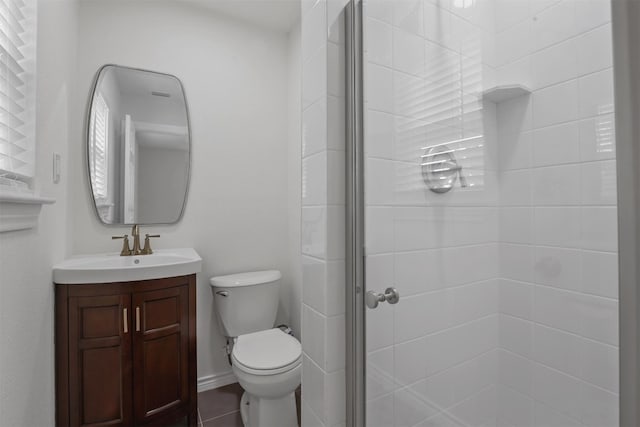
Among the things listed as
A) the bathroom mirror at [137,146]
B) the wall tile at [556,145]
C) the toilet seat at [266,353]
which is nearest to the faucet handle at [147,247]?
the bathroom mirror at [137,146]

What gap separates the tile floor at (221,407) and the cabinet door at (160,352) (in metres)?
0.22

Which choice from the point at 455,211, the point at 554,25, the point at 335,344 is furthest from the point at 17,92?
the point at 554,25

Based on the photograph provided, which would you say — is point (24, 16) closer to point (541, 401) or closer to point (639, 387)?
point (639, 387)

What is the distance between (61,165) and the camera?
4.81 feet

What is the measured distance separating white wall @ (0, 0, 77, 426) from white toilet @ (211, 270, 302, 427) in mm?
743

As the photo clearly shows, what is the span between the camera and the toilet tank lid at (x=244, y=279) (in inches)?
73.4

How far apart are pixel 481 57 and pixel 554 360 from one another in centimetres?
77

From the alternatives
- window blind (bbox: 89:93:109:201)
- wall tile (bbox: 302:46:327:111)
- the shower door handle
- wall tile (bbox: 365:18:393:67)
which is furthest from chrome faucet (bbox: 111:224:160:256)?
wall tile (bbox: 365:18:393:67)

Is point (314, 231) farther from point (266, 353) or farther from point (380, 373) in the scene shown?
point (266, 353)

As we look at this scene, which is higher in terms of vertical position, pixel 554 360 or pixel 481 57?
pixel 481 57

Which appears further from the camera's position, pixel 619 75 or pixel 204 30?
pixel 204 30

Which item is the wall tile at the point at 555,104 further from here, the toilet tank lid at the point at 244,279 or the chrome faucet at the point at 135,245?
the chrome faucet at the point at 135,245

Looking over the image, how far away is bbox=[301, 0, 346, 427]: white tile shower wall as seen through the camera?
899 millimetres

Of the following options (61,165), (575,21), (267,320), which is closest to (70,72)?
(61,165)
